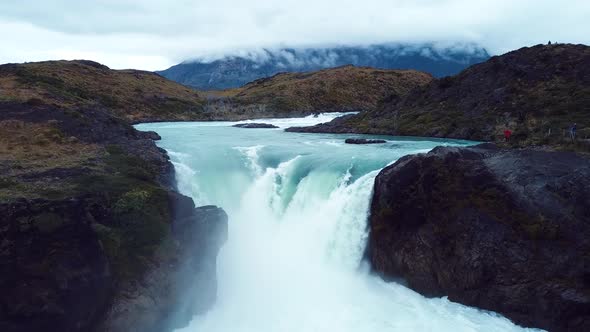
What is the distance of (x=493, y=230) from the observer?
22.6 metres

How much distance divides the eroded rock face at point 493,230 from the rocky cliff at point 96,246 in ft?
33.1

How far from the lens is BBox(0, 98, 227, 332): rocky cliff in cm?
1755

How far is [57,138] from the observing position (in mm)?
32406

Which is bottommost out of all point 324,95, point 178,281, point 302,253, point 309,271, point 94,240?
point 309,271

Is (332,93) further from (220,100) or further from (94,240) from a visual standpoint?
(94,240)

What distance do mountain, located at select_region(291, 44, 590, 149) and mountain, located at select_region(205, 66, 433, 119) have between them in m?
46.6

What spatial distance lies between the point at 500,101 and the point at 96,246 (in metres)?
50.7

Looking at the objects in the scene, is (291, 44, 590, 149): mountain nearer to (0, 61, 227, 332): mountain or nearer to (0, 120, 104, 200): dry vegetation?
(0, 61, 227, 332): mountain

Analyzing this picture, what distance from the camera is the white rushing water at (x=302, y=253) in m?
22.1

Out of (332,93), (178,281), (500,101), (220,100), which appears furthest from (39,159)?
(332,93)

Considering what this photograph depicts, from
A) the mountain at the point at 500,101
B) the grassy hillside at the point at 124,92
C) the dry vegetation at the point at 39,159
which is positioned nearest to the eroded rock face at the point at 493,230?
the dry vegetation at the point at 39,159

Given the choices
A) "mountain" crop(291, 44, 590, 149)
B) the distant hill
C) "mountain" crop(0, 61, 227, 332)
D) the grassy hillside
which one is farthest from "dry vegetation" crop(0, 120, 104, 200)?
the distant hill

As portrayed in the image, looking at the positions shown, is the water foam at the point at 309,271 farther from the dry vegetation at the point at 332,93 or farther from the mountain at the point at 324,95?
the dry vegetation at the point at 332,93

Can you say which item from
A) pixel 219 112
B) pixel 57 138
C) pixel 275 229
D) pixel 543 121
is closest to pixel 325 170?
pixel 275 229
